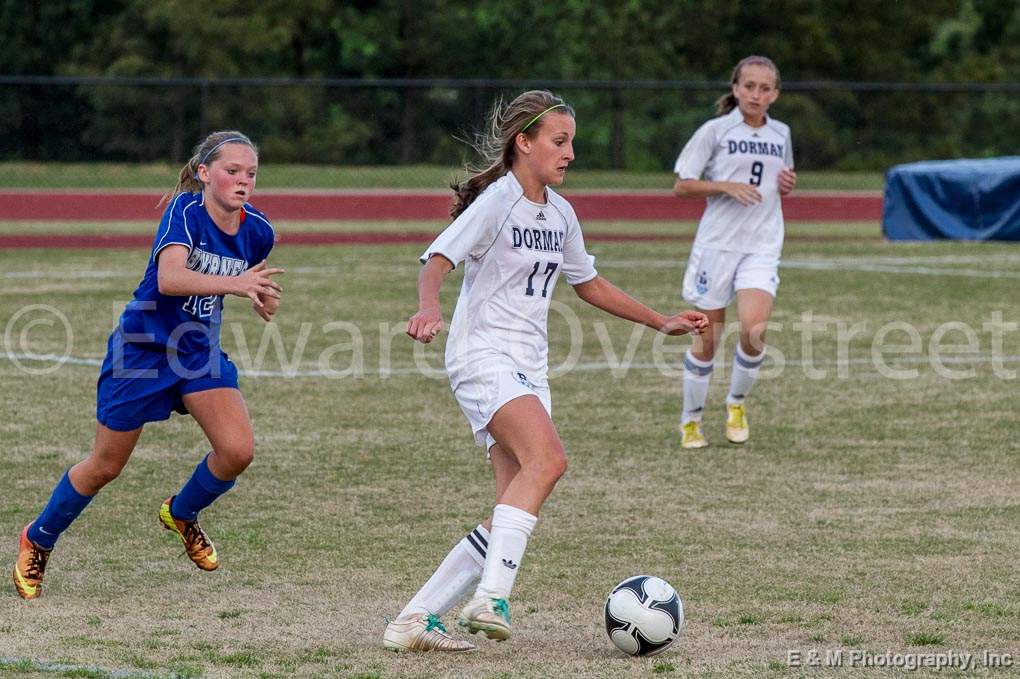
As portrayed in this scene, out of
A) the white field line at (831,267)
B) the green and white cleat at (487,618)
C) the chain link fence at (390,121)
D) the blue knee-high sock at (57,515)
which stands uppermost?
the chain link fence at (390,121)

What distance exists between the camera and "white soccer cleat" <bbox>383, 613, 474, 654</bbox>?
475 cm

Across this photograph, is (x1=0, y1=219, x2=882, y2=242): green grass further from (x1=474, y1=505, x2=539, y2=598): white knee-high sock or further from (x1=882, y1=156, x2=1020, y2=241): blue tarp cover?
(x1=474, y1=505, x2=539, y2=598): white knee-high sock

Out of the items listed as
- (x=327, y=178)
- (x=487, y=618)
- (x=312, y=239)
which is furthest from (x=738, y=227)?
(x=327, y=178)

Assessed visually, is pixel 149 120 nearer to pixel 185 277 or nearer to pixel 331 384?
pixel 331 384

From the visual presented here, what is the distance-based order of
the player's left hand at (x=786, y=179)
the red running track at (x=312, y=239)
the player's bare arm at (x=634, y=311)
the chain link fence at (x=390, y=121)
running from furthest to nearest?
the chain link fence at (x=390, y=121), the red running track at (x=312, y=239), the player's left hand at (x=786, y=179), the player's bare arm at (x=634, y=311)

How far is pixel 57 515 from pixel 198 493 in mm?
525

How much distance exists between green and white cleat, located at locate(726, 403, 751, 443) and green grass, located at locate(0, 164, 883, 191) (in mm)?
18106

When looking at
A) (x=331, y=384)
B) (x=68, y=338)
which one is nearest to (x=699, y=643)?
(x=331, y=384)

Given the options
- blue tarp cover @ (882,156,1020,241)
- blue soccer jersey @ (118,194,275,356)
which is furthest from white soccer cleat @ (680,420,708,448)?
blue tarp cover @ (882,156,1020,241)

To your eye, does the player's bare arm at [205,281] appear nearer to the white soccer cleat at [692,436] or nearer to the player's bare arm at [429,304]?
the player's bare arm at [429,304]

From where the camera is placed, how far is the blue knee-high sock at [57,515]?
220 inches

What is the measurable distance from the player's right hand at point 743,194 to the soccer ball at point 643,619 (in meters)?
4.10

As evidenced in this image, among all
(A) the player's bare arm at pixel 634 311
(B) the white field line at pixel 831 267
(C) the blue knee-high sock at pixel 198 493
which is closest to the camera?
(A) the player's bare arm at pixel 634 311

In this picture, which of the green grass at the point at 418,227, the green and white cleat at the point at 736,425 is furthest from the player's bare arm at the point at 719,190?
the green grass at the point at 418,227
